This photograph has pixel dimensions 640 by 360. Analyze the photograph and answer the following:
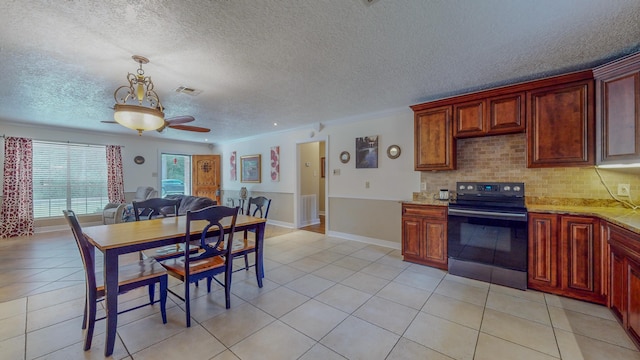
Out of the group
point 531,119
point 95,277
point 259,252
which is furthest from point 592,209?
point 95,277

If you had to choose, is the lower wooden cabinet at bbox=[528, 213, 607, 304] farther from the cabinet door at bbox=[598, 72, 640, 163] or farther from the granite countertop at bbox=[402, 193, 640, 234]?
the cabinet door at bbox=[598, 72, 640, 163]

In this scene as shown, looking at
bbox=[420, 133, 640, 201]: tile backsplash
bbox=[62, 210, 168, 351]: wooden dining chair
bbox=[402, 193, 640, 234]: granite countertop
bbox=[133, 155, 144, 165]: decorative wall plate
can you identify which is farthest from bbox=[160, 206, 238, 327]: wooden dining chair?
bbox=[133, 155, 144, 165]: decorative wall plate

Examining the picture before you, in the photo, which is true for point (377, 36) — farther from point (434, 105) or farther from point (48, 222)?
point (48, 222)

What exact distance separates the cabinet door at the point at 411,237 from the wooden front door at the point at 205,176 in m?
6.08

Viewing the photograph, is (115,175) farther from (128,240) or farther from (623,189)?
(623,189)

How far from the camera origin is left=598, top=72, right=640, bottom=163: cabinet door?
2.12 m

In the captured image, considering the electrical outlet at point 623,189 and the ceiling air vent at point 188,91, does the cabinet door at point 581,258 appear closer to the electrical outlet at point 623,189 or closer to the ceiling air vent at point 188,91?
the electrical outlet at point 623,189

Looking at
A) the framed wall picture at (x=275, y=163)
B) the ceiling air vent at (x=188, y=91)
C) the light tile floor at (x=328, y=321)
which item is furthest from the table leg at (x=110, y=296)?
the framed wall picture at (x=275, y=163)

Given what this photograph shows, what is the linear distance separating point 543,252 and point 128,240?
3882mm

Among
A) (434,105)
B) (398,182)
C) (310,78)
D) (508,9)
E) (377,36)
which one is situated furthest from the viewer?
(398,182)

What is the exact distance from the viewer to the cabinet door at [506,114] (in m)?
2.87

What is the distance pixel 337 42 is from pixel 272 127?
12.1 ft

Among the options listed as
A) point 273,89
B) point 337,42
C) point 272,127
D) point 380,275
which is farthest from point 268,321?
point 272,127

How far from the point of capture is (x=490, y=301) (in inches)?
95.5
